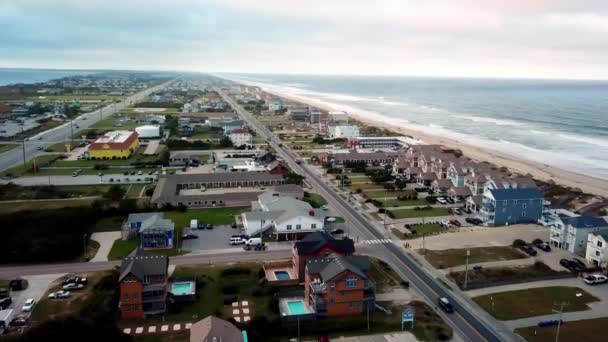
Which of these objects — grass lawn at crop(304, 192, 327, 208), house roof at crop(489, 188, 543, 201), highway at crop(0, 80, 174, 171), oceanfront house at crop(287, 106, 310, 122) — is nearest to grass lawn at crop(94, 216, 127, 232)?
grass lawn at crop(304, 192, 327, 208)

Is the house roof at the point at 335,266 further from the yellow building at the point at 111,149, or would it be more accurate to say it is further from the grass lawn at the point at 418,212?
the yellow building at the point at 111,149

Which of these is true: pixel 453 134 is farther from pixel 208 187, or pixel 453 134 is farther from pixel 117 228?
pixel 117 228

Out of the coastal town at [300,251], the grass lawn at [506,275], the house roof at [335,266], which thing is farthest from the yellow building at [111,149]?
the grass lawn at [506,275]

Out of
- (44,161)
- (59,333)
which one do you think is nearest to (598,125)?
(44,161)

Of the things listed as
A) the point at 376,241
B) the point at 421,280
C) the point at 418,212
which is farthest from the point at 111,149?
the point at 421,280

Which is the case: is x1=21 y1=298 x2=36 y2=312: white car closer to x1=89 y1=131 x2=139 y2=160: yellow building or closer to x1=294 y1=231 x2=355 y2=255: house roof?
x1=294 y1=231 x2=355 y2=255: house roof

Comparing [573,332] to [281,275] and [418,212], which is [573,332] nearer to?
[281,275]
